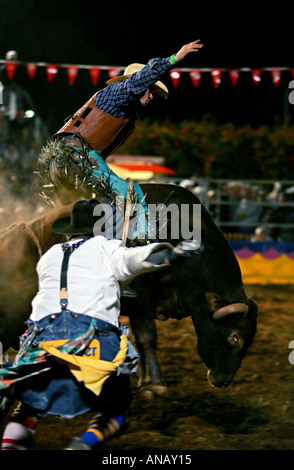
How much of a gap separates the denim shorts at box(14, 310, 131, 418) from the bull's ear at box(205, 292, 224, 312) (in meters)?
1.51

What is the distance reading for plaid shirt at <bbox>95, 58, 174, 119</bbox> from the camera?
375cm

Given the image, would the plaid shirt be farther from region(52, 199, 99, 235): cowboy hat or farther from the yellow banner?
the yellow banner

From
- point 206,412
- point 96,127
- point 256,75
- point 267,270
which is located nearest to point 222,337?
point 206,412

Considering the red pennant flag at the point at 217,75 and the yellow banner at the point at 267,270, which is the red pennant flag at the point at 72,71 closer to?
the red pennant flag at the point at 217,75

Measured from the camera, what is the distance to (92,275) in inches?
113

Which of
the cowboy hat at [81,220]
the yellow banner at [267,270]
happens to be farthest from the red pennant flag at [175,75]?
the cowboy hat at [81,220]

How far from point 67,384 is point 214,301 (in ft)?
5.81

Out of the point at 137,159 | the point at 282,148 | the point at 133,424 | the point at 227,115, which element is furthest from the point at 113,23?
the point at 227,115

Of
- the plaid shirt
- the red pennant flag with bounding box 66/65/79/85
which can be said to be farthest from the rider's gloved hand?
the red pennant flag with bounding box 66/65/79/85

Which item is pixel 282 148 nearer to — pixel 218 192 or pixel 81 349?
pixel 218 192

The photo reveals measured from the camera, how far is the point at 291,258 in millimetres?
10945

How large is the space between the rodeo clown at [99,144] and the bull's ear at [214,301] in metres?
0.69

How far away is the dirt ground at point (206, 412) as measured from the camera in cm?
349

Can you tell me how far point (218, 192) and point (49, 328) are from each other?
9261mm
